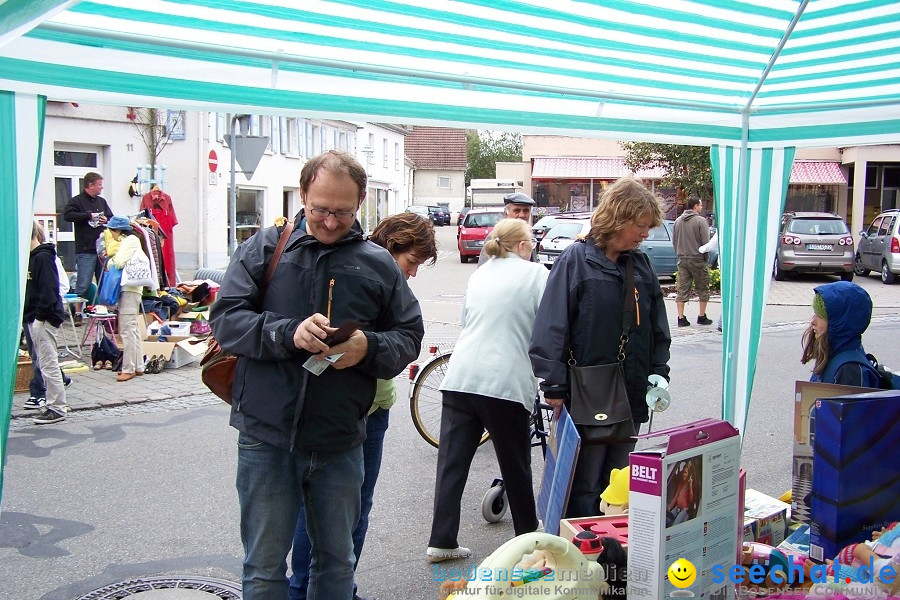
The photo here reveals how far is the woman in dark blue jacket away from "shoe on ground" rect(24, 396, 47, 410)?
5.31m

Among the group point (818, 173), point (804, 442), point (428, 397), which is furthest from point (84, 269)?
point (818, 173)

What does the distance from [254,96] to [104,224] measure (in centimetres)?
820

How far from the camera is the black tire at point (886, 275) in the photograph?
18219 mm

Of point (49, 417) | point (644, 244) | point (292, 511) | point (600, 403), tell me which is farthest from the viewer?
point (644, 244)

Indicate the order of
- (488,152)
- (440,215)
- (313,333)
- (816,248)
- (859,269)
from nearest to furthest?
1. (313,333)
2. (816,248)
3. (859,269)
4. (440,215)
5. (488,152)

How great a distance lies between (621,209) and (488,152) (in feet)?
280

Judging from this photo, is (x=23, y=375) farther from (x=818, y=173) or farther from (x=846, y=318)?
(x=818, y=173)

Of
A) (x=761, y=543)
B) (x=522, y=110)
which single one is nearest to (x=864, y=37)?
(x=522, y=110)

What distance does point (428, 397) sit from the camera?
5973 millimetres

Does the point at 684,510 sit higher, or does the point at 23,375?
the point at 684,510

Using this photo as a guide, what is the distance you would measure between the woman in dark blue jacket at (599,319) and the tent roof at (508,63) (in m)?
0.88

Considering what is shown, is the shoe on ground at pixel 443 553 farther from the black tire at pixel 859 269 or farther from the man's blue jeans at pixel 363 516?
the black tire at pixel 859 269

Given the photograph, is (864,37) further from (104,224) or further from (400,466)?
(104,224)

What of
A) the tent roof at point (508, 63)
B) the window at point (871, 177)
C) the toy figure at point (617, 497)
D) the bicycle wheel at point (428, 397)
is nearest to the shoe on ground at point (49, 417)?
the bicycle wheel at point (428, 397)
